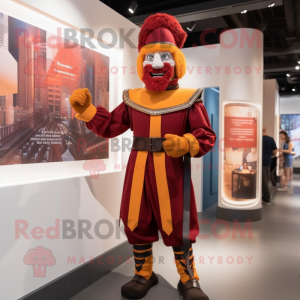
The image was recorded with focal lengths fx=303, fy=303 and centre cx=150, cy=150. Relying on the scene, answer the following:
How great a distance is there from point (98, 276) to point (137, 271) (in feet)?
1.17

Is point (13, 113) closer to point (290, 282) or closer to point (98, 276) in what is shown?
point (98, 276)

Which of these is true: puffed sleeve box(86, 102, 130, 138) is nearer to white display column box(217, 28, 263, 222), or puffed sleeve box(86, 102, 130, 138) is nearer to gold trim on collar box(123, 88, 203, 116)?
gold trim on collar box(123, 88, 203, 116)

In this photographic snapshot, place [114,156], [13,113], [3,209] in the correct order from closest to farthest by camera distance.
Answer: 1. [3,209]
2. [13,113]
3. [114,156]

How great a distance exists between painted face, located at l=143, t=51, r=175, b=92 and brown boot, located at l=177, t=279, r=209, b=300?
4.26 ft

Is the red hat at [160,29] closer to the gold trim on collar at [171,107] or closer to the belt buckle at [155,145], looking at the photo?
the gold trim on collar at [171,107]

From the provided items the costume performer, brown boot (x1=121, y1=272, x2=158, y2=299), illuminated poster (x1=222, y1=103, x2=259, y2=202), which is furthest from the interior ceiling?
brown boot (x1=121, y1=272, x2=158, y2=299)

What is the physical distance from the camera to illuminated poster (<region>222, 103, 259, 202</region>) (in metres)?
4.19

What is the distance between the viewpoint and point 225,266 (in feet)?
8.61

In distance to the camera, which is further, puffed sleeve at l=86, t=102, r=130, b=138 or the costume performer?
puffed sleeve at l=86, t=102, r=130, b=138

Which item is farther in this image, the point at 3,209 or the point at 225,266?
the point at 225,266

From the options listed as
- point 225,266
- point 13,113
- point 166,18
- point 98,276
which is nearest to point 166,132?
point 166,18

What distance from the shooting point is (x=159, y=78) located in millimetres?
1909

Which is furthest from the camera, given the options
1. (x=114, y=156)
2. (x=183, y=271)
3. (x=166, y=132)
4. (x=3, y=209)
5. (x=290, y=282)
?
(x=114, y=156)

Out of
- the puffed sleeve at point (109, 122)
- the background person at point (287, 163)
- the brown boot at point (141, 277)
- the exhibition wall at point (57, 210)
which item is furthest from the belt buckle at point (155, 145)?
the background person at point (287, 163)
